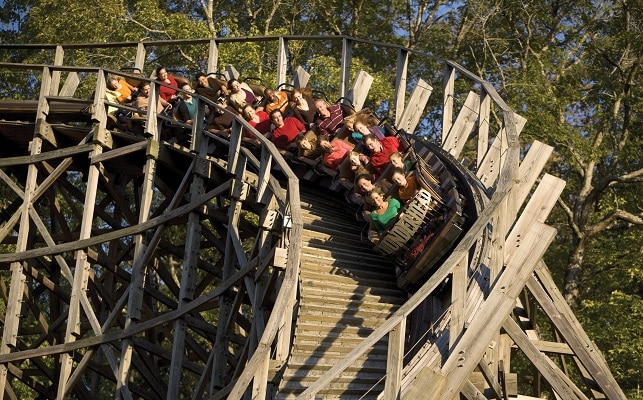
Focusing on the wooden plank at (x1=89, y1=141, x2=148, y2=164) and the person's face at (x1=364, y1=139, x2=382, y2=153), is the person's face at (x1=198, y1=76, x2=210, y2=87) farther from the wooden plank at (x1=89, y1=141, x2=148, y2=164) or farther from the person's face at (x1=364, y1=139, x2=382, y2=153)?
the person's face at (x1=364, y1=139, x2=382, y2=153)

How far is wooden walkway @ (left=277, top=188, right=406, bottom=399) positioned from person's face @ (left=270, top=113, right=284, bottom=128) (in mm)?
1168

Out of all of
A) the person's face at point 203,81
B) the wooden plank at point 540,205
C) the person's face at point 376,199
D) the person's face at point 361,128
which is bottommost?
the person's face at point 376,199

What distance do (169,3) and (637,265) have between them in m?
12.7

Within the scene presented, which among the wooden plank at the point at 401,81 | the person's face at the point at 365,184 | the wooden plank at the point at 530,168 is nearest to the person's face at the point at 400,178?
the person's face at the point at 365,184

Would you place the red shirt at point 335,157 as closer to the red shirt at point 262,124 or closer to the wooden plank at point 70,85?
the red shirt at point 262,124

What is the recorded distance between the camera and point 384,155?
11.9 meters

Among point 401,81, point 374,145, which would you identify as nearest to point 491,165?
point 374,145

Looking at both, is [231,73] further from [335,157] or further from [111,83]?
[335,157]

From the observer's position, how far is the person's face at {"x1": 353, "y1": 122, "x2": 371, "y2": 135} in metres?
12.6

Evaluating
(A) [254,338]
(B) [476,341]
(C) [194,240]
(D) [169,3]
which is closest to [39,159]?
(C) [194,240]

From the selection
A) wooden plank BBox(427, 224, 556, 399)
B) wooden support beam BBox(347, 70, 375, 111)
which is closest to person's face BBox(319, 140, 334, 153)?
wooden support beam BBox(347, 70, 375, 111)

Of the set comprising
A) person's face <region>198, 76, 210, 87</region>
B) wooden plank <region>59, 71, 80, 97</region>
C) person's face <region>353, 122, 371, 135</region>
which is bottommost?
wooden plank <region>59, 71, 80, 97</region>

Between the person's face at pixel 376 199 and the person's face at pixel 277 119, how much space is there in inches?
91.7

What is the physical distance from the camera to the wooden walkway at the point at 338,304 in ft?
30.7
